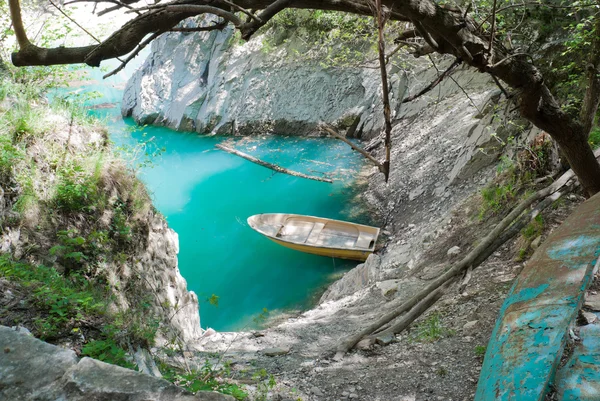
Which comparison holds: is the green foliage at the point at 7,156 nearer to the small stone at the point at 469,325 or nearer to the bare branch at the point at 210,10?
the bare branch at the point at 210,10

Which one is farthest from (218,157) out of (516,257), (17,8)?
(17,8)

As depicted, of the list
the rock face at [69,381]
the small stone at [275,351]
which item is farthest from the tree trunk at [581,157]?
the rock face at [69,381]

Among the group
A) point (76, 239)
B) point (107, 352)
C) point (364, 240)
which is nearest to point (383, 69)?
point (107, 352)

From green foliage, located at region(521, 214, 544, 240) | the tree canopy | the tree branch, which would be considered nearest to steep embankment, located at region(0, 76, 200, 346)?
the tree canopy

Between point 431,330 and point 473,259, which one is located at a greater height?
point 473,259

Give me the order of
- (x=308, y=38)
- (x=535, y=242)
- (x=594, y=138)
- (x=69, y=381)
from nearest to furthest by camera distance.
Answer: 1. (x=69, y=381)
2. (x=535, y=242)
3. (x=594, y=138)
4. (x=308, y=38)

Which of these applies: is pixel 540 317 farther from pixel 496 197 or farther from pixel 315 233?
pixel 315 233
